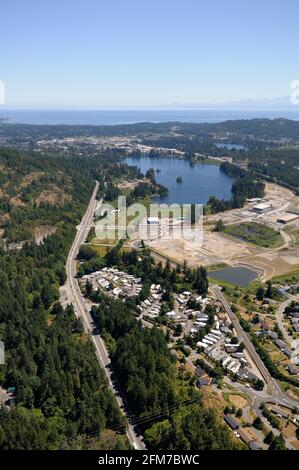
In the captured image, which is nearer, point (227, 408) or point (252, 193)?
point (227, 408)

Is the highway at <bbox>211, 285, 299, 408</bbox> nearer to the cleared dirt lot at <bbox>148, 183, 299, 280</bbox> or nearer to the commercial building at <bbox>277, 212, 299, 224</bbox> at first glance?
the cleared dirt lot at <bbox>148, 183, 299, 280</bbox>

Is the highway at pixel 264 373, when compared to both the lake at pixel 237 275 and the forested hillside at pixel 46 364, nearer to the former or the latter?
the lake at pixel 237 275

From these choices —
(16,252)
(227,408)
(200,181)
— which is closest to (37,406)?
(227,408)

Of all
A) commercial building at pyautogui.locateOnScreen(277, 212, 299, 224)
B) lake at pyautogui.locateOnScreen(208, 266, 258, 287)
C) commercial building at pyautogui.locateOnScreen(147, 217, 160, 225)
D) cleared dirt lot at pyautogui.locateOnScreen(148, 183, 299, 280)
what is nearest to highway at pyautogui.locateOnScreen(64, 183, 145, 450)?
commercial building at pyautogui.locateOnScreen(147, 217, 160, 225)

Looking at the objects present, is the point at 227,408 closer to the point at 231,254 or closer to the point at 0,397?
the point at 0,397

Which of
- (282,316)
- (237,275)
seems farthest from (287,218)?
(282,316)

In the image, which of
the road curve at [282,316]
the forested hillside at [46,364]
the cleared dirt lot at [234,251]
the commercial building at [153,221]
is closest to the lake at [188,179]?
the commercial building at [153,221]
